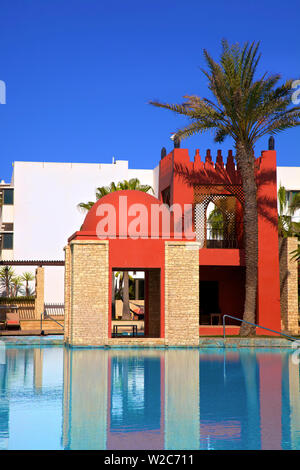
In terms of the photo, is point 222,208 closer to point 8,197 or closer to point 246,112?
point 246,112

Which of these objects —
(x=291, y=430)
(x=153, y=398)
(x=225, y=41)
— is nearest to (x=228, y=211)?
(x=225, y=41)

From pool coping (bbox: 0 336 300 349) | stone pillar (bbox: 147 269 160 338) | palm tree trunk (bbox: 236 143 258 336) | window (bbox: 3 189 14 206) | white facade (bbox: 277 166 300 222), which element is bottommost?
pool coping (bbox: 0 336 300 349)

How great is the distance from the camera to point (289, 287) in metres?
26.2

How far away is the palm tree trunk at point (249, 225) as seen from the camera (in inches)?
941

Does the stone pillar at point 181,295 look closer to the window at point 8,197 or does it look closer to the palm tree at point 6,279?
the window at point 8,197

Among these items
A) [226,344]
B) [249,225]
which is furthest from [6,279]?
[226,344]

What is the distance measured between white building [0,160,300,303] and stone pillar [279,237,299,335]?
2046 centimetres

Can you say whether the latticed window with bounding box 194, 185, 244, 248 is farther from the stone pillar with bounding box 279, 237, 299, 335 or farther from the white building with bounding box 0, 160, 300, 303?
the white building with bounding box 0, 160, 300, 303

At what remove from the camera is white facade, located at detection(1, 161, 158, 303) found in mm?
45969

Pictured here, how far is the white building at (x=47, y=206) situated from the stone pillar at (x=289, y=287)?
20.5 m

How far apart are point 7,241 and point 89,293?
25596 mm

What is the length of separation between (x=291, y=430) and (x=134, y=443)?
2.10m

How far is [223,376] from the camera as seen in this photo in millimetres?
13875

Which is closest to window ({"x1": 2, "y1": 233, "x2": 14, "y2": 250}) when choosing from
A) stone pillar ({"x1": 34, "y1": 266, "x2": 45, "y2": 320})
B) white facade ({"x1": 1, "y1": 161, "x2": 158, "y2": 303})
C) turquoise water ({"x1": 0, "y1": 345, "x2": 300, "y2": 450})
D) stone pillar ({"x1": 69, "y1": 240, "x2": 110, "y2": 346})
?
white facade ({"x1": 1, "y1": 161, "x2": 158, "y2": 303})
